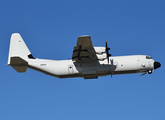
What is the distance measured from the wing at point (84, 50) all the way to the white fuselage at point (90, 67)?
2.58 feet

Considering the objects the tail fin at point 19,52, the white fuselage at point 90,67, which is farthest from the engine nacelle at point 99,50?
the tail fin at point 19,52

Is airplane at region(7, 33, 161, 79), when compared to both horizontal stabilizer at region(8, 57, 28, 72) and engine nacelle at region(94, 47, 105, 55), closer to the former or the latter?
horizontal stabilizer at region(8, 57, 28, 72)

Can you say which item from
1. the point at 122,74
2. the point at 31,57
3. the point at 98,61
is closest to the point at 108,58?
the point at 98,61

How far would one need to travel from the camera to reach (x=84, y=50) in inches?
870

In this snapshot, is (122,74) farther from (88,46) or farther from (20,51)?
(20,51)

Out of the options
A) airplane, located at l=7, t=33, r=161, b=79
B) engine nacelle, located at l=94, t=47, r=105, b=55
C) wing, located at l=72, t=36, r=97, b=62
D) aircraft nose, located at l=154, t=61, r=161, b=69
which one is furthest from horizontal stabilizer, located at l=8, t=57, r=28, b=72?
aircraft nose, located at l=154, t=61, r=161, b=69

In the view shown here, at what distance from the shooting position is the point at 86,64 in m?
23.7

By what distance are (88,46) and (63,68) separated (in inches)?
147

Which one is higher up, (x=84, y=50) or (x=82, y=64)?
(x=84, y=50)

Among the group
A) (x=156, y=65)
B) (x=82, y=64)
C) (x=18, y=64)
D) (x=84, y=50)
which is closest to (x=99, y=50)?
(x=84, y=50)

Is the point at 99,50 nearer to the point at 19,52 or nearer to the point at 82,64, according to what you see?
the point at 82,64

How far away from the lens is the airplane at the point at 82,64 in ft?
76.3

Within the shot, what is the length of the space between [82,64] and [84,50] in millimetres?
2022

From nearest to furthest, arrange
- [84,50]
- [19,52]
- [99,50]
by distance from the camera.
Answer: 1. [99,50]
2. [84,50]
3. [19,52]
